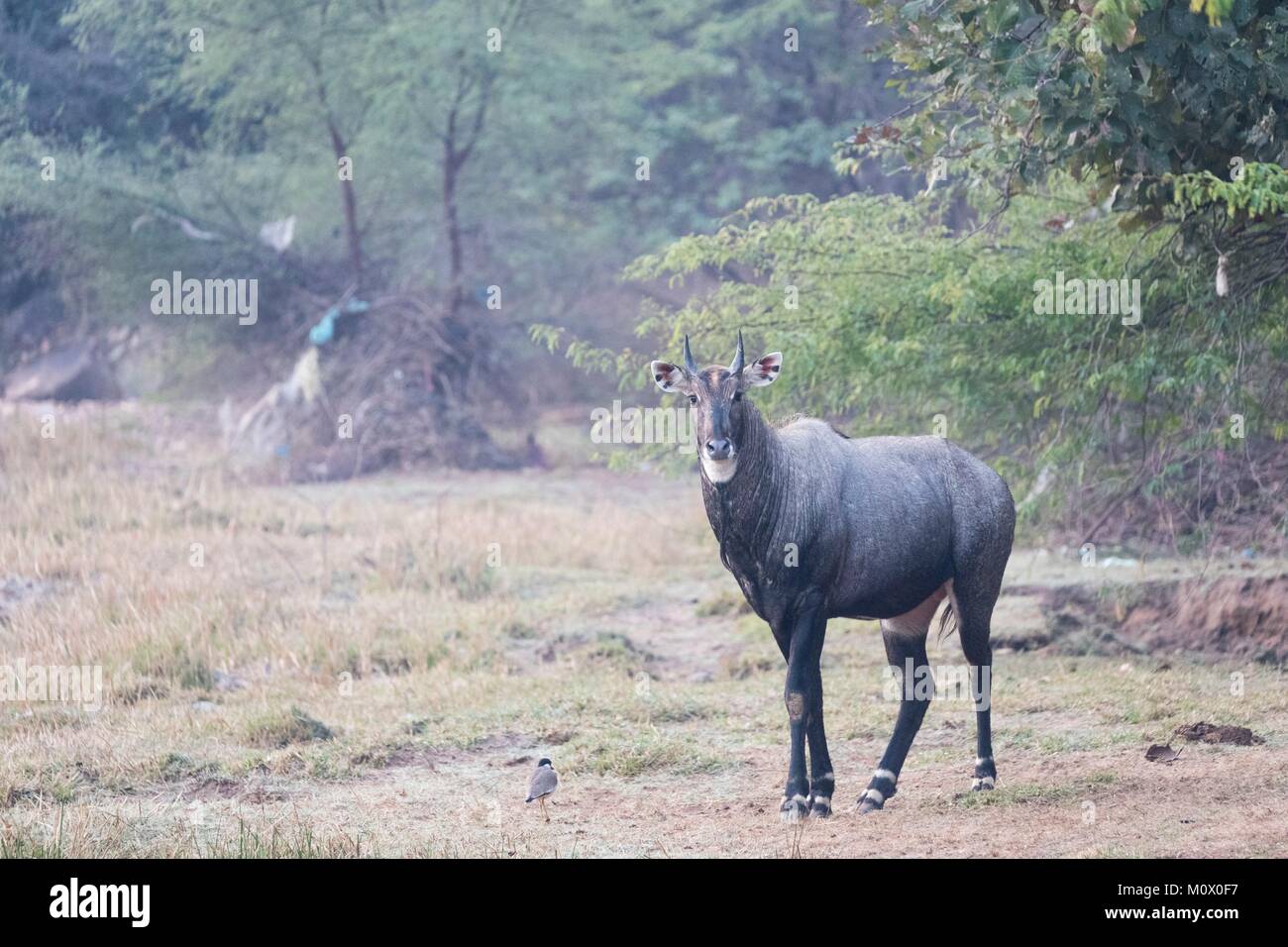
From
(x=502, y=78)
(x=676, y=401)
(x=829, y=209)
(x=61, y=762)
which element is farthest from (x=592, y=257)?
(x=61, y=762)

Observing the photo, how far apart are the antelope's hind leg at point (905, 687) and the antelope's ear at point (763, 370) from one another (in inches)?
57.7

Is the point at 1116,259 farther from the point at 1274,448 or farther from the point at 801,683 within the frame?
the point at 801,683

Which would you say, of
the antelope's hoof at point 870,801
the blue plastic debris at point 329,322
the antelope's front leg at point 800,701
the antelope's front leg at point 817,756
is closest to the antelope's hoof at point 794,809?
the antelope's front leg at point 800,701

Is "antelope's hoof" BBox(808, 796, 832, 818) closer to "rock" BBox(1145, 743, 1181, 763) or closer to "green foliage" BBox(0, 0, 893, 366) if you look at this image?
"rock" BBox(1145, 743, 1181, 763)

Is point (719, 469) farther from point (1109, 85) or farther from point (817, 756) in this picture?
point (1109, 85)

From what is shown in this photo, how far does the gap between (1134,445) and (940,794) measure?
570cm

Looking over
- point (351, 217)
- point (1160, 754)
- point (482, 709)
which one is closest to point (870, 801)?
point (1160, 754)

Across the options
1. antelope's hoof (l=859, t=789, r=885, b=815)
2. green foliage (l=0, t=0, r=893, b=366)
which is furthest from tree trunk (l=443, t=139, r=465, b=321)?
antelope's hoof (l=859, t=789, r=885, b=815)

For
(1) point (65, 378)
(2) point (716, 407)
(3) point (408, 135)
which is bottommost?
(2) point (716, 407)

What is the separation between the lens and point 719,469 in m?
7.54

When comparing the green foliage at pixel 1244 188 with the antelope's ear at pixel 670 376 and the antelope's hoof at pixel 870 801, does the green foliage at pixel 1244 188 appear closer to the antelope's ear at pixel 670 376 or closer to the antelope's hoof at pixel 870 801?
the antelope's ear at pixel 670 376

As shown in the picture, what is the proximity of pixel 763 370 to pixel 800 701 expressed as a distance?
164cm

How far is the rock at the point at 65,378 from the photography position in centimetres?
2839

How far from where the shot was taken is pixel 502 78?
26344 mm
